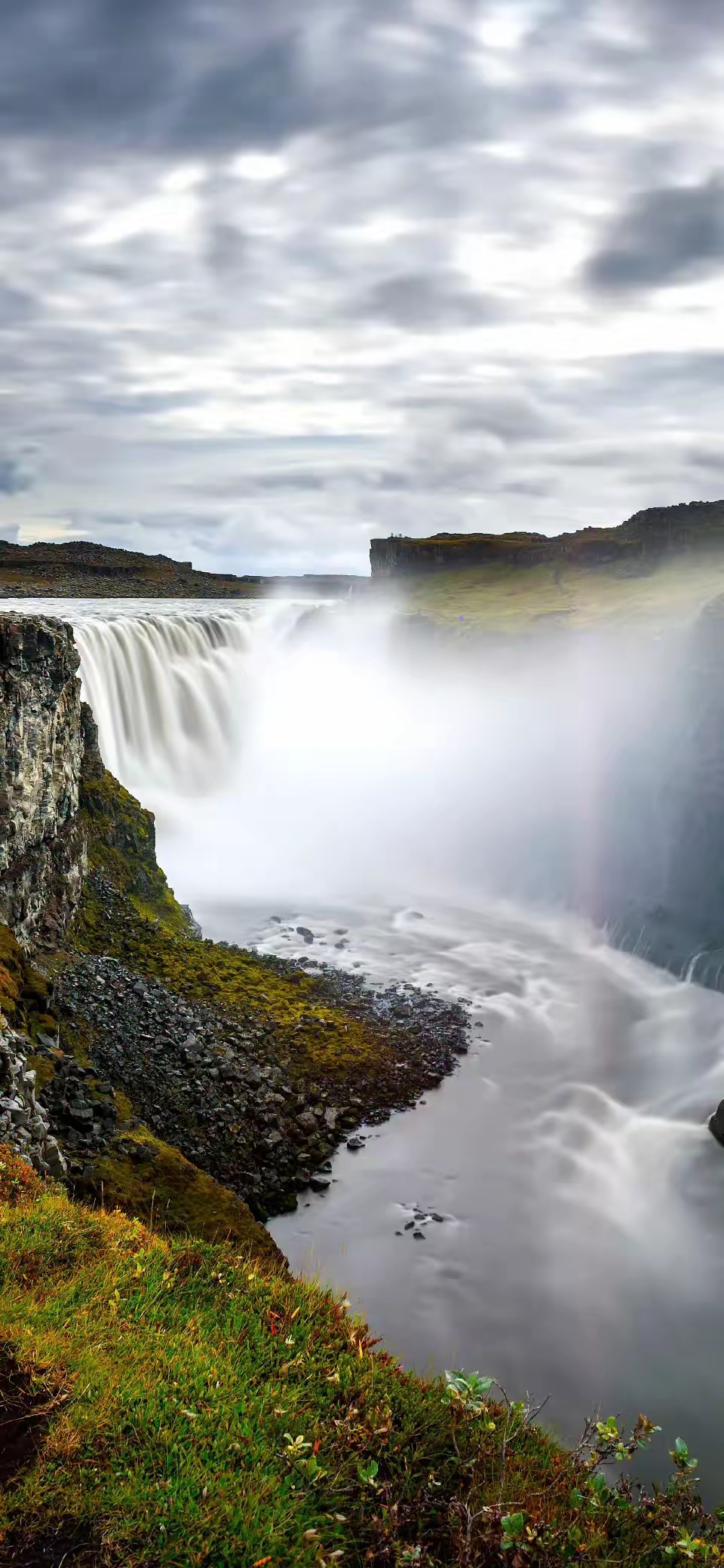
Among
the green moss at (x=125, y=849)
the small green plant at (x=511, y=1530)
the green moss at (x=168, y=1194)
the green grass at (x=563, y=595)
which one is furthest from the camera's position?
the green grass at (x=563, y=595)

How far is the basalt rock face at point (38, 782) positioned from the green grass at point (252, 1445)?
13514 millimetres

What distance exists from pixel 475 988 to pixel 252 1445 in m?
24.3

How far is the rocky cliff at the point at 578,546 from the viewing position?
11356 cm

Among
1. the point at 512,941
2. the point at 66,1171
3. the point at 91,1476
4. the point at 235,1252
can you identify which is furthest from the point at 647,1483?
the point at 512,941

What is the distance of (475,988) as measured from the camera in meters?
29.4

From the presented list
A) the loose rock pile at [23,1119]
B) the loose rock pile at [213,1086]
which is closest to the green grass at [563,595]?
the loose rock pile at [213,1086]

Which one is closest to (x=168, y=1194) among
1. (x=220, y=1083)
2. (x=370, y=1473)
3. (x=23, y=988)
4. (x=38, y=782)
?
(x=23, y=988)

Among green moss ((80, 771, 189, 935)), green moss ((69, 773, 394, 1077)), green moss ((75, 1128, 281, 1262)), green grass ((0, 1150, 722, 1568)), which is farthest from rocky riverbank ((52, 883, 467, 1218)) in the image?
green grass ((0, 1150, 722, 1568))

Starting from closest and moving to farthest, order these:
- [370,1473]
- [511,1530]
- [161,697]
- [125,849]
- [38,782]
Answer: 1. [511,1530]
2. [370,1473]
3. [38,782]
4. [125,849]
5. [161,697]

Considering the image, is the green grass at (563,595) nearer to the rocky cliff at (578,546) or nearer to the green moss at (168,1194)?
the rocky cliff at (578,546)

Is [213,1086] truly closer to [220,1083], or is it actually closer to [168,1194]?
[220,1083]

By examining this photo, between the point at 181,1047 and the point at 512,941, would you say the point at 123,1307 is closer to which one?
the point at 181,1047

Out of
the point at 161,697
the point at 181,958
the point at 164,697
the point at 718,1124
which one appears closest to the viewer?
the point at 718,1124

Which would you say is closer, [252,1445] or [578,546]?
[252,1445]
